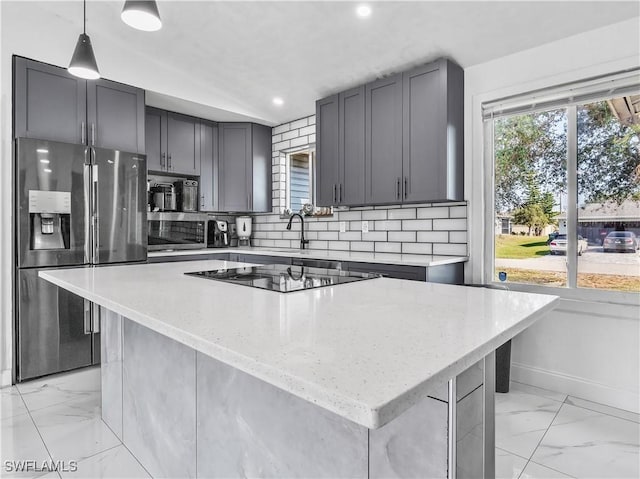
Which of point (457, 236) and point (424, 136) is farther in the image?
point (457, 236)

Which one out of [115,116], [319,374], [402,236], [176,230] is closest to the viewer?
[319,374]

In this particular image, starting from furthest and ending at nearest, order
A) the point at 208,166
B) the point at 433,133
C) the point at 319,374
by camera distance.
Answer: the point at 208,166 → the point at 433,133 → the point at 319,374

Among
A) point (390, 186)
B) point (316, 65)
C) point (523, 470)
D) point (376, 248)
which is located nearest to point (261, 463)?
point (523, 470)

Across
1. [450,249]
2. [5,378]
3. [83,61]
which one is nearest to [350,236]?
[450,249]

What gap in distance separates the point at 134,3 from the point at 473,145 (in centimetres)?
234

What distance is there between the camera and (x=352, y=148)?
10.6 feet

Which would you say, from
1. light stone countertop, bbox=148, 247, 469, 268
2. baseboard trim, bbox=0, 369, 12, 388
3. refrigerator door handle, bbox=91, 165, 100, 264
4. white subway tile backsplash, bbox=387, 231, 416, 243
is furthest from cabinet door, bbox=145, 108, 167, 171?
white subway tile backsplash, bbox=387, 231, 416, 243

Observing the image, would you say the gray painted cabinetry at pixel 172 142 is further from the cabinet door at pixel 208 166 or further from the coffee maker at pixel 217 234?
the coffee maker at pixel 217 234

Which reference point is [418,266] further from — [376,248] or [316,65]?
[316,65]

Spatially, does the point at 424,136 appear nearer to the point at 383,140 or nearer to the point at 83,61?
the point at 383,140

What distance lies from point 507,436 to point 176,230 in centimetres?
328

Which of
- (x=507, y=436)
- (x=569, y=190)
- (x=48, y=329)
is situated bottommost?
(x=507, y=436)

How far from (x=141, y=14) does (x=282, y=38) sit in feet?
4.81

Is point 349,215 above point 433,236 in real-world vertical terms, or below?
above
